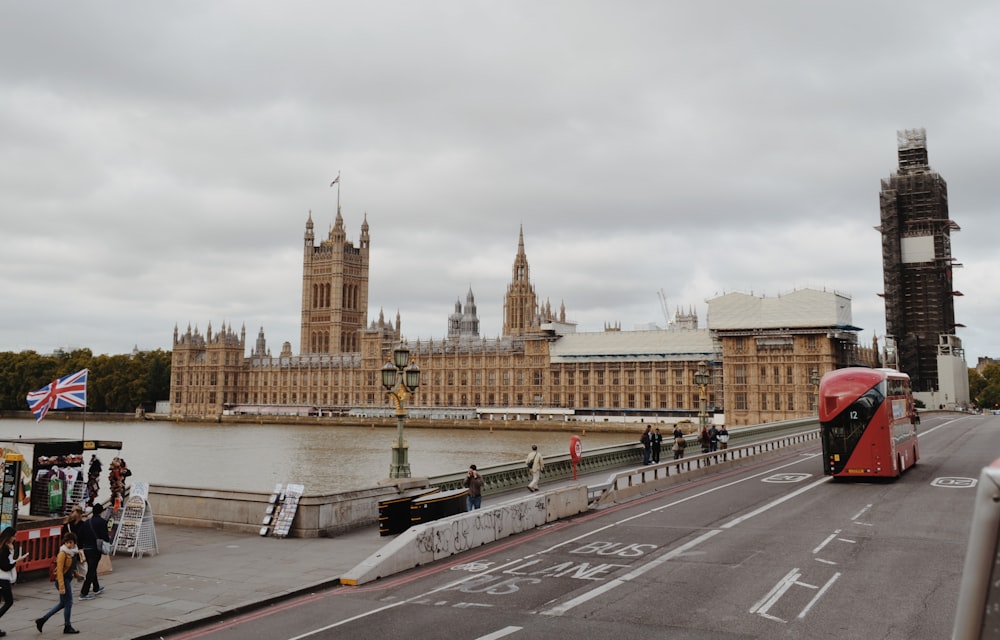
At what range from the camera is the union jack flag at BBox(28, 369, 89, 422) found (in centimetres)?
1872

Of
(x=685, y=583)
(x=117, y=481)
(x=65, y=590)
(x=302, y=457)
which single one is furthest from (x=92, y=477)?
(x=302, y=457)

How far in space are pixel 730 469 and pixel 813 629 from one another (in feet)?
77.1

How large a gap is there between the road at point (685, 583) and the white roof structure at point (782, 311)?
89.7m

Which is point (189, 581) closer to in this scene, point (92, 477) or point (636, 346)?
point (92, 477)

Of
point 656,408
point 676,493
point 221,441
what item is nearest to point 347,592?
point 676,493

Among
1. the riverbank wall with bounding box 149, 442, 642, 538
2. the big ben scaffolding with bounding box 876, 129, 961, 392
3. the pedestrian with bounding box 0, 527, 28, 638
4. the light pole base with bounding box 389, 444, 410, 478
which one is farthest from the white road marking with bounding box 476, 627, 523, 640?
the big ben scaffolding with bounding box 876, 129, 961, 392

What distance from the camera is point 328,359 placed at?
16288 centimetres

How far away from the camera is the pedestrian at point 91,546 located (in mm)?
12719

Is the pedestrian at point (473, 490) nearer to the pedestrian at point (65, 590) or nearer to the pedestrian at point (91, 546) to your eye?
the pedestrian at point (91, 546)

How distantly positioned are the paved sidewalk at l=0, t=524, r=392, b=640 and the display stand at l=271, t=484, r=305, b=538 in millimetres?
243

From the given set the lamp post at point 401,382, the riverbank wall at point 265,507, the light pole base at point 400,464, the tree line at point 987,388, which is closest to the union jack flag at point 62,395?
the riverbank wall at point 265,507

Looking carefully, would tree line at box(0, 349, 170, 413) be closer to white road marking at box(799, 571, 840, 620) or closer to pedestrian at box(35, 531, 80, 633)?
pedestrian at box(35, 531, 80, 633)

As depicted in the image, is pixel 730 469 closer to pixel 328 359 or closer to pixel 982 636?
pixel 982 636

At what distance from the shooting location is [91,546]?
1276 cm
